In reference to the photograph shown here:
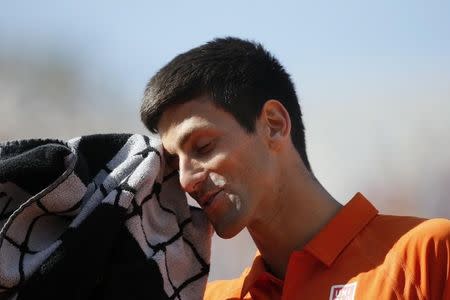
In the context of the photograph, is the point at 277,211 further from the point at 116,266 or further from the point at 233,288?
the point at 116,266

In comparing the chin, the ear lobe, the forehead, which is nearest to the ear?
the ear lobe

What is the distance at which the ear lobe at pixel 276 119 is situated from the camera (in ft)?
6.18

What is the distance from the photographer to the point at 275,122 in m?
1.91

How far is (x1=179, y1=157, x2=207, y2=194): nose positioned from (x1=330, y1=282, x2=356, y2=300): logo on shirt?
331 millimetres

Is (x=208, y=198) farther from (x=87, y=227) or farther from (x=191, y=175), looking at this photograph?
(x=87, y=227)

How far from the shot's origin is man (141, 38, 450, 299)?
1637 millimetres

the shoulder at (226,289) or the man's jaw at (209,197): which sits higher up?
the man's jaw at (209,197)

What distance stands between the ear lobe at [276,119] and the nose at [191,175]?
0.70 ft

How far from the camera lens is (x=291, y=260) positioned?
1.74 meters

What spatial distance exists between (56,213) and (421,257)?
0.66 m

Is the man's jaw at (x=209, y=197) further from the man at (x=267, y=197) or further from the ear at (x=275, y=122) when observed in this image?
the ear at (x=275, y=122)

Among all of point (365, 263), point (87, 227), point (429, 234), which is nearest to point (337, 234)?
point (365, 263)

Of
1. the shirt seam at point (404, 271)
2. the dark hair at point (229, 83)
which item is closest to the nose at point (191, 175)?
the dark hair at point (229, 83)

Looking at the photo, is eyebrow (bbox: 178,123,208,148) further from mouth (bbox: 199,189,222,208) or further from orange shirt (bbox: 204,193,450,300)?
orange shirt (bbox: 204,193,450,300)
